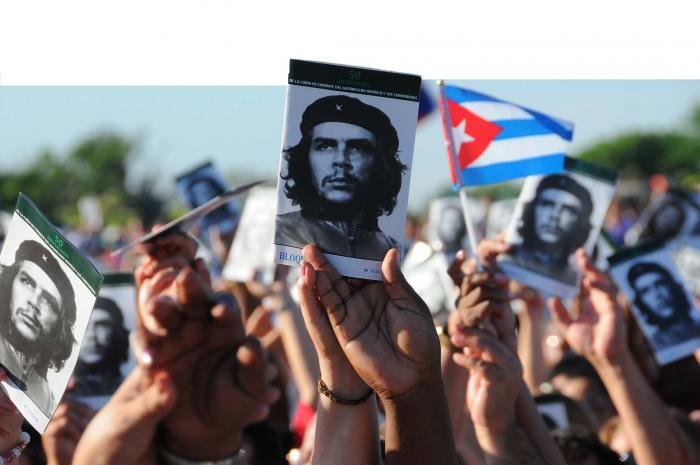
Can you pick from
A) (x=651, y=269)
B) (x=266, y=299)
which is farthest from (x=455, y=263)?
(x=266, y=299)

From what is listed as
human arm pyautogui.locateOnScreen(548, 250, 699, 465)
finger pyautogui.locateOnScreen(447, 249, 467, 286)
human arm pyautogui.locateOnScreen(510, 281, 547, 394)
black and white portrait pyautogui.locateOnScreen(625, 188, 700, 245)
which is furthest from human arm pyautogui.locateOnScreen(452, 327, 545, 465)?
black and white portrait pyautogui.locateOnScreen(625, 188, 700, 245)

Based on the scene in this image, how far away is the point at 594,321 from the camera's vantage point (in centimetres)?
393

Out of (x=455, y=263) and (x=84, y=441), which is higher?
(x=455, y=263)

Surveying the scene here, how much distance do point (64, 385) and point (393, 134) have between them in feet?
3.31

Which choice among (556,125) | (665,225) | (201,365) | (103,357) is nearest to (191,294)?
(201,365)

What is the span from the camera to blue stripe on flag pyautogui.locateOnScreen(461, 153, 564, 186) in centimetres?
385

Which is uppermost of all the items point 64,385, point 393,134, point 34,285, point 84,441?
point 393,134

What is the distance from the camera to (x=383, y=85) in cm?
258

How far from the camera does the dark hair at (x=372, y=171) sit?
2.57 m

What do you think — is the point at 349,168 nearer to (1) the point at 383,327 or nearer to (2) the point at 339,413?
(1) the point at 383,327

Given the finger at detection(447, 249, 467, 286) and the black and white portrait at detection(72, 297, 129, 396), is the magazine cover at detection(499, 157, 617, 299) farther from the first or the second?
the black and white portrait at detection(72, 297, 129, 396)

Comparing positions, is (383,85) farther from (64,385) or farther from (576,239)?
Result: (576,239)

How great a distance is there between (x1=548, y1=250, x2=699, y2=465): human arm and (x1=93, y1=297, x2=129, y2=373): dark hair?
1.70 metres

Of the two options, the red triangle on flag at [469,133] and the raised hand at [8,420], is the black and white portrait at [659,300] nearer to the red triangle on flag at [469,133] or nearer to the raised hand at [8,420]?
the red triangle on flag at [469,133]
